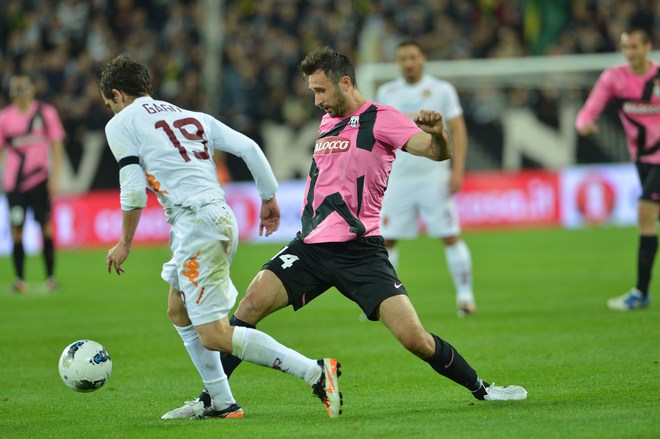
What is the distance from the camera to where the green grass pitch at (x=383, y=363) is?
6.59 metres

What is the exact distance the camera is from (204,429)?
21.7ft

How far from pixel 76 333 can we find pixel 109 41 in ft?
50.2

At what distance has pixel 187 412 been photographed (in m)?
7.07

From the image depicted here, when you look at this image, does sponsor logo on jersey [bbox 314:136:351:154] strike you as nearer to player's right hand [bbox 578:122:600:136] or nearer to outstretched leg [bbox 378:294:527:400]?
outstretched leg [bbox 378:294:527:400]

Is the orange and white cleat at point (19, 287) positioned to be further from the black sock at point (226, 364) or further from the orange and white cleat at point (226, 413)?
the orange and white cleat at point (226, 413)

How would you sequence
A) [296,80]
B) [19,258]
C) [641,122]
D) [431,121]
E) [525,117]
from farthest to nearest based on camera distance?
[296,80], [525,117], [19,258], [641,122], [431,121]

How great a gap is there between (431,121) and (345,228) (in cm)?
100

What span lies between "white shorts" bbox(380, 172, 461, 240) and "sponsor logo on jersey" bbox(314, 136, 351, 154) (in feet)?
15.4

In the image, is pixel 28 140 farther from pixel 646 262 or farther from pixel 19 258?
pixel 646 262

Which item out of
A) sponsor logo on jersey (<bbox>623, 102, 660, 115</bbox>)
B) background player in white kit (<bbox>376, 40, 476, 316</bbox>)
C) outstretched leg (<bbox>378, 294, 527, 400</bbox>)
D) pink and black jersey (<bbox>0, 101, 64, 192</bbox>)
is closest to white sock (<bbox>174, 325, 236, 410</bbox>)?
outstretched leg (<bbox>378, 294, 527, 400</bbox>)

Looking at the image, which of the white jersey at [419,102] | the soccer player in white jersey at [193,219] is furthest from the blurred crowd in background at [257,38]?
the soccer player in white jersey at [193,219]

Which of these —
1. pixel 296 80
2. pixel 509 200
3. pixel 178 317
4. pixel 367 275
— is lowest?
pixel 509 200

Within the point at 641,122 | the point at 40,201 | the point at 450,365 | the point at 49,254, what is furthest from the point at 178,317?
the point at 40,201

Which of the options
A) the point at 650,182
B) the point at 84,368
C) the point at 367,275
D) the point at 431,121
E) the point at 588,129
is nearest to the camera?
the point at 431,121
